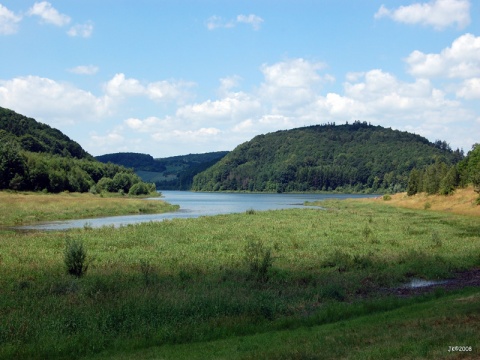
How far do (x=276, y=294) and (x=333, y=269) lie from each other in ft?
26.4

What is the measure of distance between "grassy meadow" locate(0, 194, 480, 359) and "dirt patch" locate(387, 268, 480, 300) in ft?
2.71

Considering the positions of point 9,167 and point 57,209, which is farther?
point 9,167

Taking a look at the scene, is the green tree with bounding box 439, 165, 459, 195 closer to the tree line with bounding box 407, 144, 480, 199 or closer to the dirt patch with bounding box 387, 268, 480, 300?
the tree line with bounding box 407, 144, 480, 199

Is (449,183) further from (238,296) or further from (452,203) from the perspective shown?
(238,296)

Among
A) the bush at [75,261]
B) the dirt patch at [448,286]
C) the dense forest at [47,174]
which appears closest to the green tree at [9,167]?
the dense forest at [47,174]

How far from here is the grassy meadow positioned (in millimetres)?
12609

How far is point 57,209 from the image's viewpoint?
79.4m

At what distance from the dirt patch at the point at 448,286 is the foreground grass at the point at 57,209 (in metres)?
56.2

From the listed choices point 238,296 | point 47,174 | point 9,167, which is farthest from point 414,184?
point 238,296

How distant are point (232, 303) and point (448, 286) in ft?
37.7

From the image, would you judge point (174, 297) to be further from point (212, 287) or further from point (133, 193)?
point (133, 193)

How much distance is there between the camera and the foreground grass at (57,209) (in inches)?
2708

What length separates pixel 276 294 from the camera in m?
20.5

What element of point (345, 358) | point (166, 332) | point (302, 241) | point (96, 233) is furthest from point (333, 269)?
point (96, 233)
